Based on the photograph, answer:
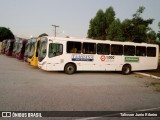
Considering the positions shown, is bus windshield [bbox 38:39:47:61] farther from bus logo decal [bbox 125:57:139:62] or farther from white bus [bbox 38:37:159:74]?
bus logo decal [bbox 125:57:139:62]

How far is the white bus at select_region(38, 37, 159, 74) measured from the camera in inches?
669

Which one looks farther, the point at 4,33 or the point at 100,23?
the point at 4,33

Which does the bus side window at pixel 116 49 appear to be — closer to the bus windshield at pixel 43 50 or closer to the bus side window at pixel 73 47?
the bus side window at pixel 73 47

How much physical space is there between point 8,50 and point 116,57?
69.7 ft

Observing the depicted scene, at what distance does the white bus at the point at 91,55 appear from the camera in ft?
55.7

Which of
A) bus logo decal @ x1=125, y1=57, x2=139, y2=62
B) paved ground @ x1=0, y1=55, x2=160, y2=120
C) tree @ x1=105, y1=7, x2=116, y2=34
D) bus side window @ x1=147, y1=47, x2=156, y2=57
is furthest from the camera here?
tree @ x1=105, y1=7, x2=116, y2=34

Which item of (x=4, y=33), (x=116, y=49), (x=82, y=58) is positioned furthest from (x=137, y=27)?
(x=4, y=33)

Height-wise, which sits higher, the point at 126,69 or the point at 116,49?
the point at 116,49

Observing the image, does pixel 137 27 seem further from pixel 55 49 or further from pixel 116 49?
pixel 55 49

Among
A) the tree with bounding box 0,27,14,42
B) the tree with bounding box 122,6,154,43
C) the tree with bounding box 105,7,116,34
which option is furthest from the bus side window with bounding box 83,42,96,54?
the tree with bounding box 0,27,14,42

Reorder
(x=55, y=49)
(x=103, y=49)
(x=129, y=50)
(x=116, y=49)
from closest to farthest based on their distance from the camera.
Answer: (x=55, y=49) < (x=103, y=49) < (x=116, y=49) < (x=129, y=50)

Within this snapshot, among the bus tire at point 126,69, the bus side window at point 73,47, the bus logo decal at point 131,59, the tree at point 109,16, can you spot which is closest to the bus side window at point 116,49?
the bus logo decal at point 131,59

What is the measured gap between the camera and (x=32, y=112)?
734 centimetres

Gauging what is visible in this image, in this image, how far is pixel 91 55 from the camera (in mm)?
18328
